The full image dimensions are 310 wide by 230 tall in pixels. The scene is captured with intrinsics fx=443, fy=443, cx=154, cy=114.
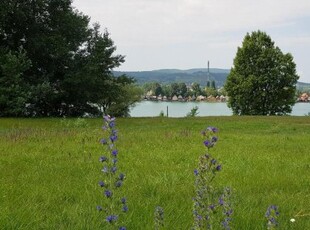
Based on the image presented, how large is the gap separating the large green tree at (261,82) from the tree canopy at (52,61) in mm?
18794

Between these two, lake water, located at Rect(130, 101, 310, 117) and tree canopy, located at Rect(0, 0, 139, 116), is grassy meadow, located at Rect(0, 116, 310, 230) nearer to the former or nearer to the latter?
tree canopy, located at Rect(0, 0, 139, 116)

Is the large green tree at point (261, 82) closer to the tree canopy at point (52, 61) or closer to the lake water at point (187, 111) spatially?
the lake water at point (187, 111)

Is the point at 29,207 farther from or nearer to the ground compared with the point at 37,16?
nearer to the ground

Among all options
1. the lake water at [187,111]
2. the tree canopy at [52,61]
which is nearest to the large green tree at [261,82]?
the lake water at [187,111]

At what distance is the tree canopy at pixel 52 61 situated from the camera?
32750 millimetres

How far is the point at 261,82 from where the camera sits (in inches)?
2098

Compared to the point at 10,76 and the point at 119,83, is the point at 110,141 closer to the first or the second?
the point at 10,76

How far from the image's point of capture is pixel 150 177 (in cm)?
798

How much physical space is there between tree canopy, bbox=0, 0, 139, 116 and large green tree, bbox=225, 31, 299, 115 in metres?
18.8

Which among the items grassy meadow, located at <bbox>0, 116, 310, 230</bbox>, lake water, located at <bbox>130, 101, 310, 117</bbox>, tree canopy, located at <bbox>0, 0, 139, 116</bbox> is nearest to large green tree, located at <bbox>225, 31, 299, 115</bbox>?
lake water, located at <bbox>130, 101, 310, 117</bbox>

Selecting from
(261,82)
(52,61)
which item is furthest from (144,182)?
(261,82)

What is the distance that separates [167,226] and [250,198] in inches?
79.5

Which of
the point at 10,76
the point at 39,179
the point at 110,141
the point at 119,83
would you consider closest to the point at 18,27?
the point at 10,76

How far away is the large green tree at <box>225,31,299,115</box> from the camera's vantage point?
53.6m
